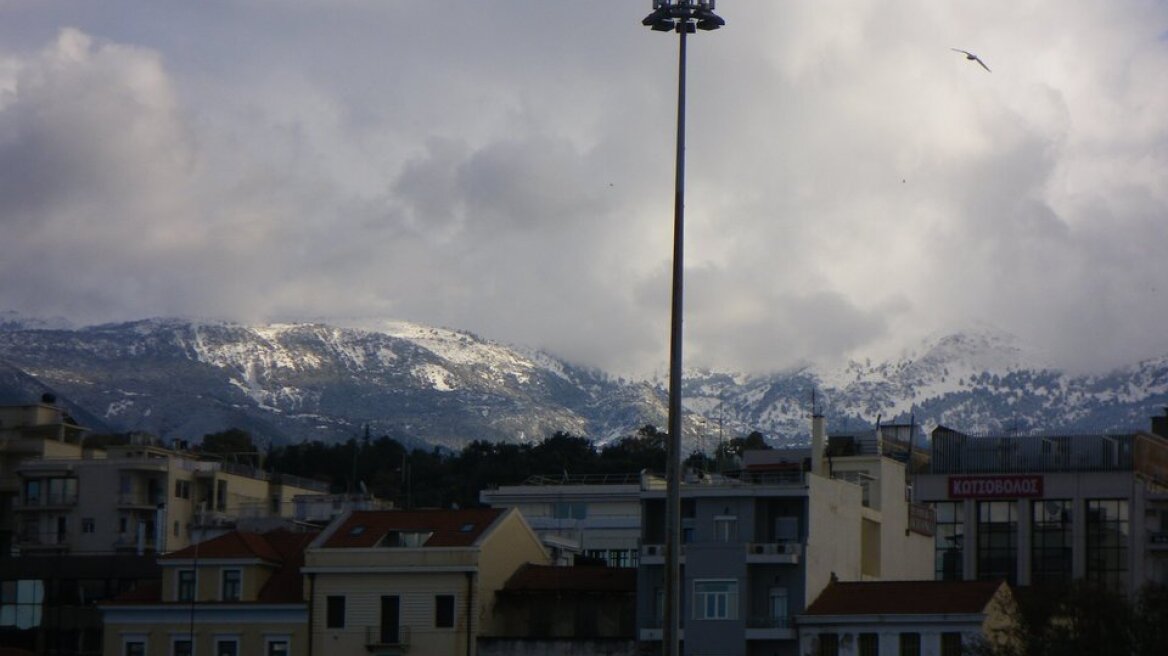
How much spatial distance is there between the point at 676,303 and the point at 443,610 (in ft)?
127

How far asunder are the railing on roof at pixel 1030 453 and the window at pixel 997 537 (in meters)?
2.22

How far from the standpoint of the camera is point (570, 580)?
9638 cm

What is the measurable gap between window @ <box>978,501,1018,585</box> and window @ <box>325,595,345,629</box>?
41.1 metres

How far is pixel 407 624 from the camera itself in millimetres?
94312

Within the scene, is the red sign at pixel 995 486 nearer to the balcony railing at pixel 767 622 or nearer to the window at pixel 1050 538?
the window at pixel 1050 538

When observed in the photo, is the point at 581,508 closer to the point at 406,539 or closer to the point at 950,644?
the point at 406,539

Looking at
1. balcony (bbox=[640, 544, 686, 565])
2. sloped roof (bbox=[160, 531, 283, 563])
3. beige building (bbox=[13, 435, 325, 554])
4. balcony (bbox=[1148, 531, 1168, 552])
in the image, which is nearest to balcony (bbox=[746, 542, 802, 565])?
balcony (bbox=[640, 544, 686, 565])

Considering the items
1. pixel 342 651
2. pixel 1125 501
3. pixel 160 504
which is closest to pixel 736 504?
pixel 342 651

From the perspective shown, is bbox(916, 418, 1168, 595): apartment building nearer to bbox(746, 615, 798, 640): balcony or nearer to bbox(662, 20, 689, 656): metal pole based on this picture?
bbox(746, 615, 798, 640): balcony

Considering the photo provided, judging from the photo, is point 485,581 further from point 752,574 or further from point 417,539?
point 752,574

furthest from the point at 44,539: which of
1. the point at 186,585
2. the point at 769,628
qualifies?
the point at 769,628

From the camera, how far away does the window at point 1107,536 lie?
12062 centimetres

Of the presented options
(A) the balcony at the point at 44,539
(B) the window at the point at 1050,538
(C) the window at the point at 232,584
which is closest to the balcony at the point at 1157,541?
(B) the window at the point at 1050,538

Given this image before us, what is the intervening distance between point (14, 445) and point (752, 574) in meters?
66.4
